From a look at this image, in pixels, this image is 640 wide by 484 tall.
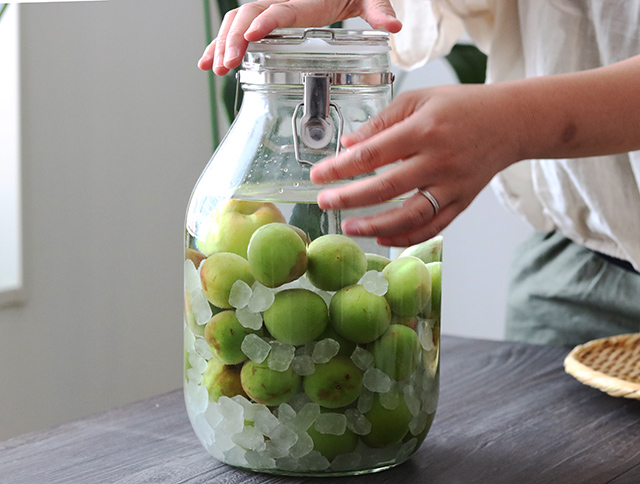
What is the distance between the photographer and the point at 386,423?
0.49 meters

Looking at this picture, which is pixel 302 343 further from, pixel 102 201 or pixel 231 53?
pixel 102 201

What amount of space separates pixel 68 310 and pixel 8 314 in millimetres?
136

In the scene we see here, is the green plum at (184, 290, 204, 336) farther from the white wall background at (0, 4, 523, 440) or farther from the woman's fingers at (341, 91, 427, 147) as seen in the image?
A: the white wall background at (0, 4, 523, 440)

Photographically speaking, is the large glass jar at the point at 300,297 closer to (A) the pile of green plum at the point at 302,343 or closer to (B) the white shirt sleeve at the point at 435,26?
(A) the pile of green plum at the point at 302,343

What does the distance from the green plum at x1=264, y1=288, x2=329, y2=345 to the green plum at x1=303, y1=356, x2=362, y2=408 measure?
2 centimetres

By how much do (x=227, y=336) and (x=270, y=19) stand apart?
206 millimetres

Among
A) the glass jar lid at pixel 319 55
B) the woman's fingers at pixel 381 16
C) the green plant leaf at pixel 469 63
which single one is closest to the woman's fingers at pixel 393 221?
the glass jar lid at pixel 319 55

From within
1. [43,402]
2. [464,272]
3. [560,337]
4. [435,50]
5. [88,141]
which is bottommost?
[43,402]

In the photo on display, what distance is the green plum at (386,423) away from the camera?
485 millimetres

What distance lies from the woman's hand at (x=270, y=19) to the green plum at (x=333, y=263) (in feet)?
0.46

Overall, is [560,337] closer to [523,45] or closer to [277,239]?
[523,45]

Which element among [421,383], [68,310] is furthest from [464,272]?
[421,383]

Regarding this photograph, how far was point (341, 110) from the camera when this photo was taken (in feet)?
1.69

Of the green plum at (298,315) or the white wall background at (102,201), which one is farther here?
the white wall background at (102,201)
